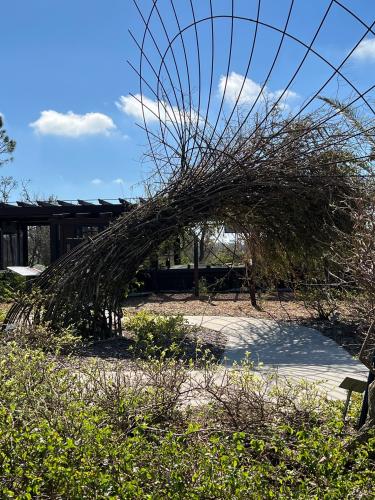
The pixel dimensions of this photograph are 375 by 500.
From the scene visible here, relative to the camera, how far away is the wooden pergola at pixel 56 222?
13320mm

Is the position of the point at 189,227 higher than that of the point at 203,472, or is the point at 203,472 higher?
the point at 189,227

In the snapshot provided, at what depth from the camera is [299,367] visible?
5.97 metres

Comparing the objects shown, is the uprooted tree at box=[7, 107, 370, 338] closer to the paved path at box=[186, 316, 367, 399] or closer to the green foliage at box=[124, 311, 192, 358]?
the green foliage at box=[124, 311, 192, 358]

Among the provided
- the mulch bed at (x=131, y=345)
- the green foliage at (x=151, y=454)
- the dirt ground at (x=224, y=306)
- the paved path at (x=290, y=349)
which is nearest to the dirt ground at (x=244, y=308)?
the dirt ground at (x=224, y=306)

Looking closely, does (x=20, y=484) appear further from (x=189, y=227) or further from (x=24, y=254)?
(x=24, y=254)

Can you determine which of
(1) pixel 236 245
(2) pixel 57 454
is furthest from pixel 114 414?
(1) pixel 236 245

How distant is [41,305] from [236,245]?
10.4 ft

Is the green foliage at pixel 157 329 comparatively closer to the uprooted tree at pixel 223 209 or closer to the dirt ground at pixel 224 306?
the uprooted tree at pixel 223 209

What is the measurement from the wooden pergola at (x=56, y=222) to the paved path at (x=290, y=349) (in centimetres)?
353

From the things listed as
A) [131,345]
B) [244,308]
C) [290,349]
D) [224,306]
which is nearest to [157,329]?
[131,345]

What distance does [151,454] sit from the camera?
2.33m

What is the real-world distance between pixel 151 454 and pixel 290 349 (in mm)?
5161

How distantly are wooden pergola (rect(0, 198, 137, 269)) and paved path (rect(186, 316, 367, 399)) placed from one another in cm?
353

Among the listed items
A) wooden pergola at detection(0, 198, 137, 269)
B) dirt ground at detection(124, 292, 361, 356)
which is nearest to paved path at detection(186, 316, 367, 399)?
dirt ground at detection(124, 292, 361, 356)
